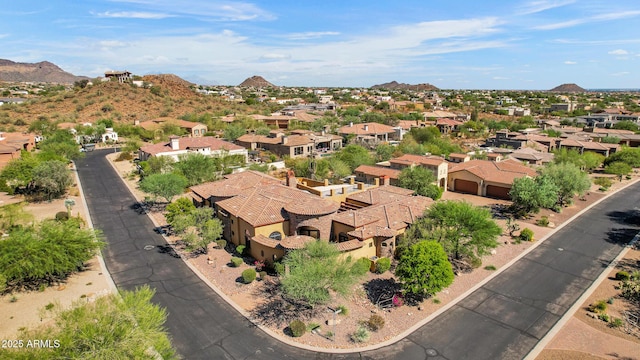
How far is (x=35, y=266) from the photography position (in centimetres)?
2609

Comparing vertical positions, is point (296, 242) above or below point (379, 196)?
below

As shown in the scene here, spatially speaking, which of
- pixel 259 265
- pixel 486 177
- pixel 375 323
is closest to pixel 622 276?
pixel 375 323

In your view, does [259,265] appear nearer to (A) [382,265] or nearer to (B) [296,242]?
(B) [296,242]

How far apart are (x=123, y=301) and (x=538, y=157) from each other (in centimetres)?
6927

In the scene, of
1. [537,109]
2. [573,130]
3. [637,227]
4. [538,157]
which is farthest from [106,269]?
[537,109]

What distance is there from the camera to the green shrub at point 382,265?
29.8 meters

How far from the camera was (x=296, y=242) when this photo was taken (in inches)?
1148

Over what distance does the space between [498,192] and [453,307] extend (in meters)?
32.8

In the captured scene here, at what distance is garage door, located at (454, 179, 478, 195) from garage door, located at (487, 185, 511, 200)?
1940 mm

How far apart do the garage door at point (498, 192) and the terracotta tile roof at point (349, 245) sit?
3203 cm

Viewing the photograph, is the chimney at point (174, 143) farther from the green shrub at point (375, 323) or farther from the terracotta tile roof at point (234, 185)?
the green shrub at point (375, 323)

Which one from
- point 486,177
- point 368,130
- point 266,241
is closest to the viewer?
point 266,241

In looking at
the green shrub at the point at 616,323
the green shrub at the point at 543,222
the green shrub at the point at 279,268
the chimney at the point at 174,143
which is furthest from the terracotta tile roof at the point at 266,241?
the chimney at the point at 174,143

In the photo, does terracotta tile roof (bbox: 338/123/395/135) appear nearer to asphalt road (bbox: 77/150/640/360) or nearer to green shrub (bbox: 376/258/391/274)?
asphalt road (bbox: 77/150/640/360)
